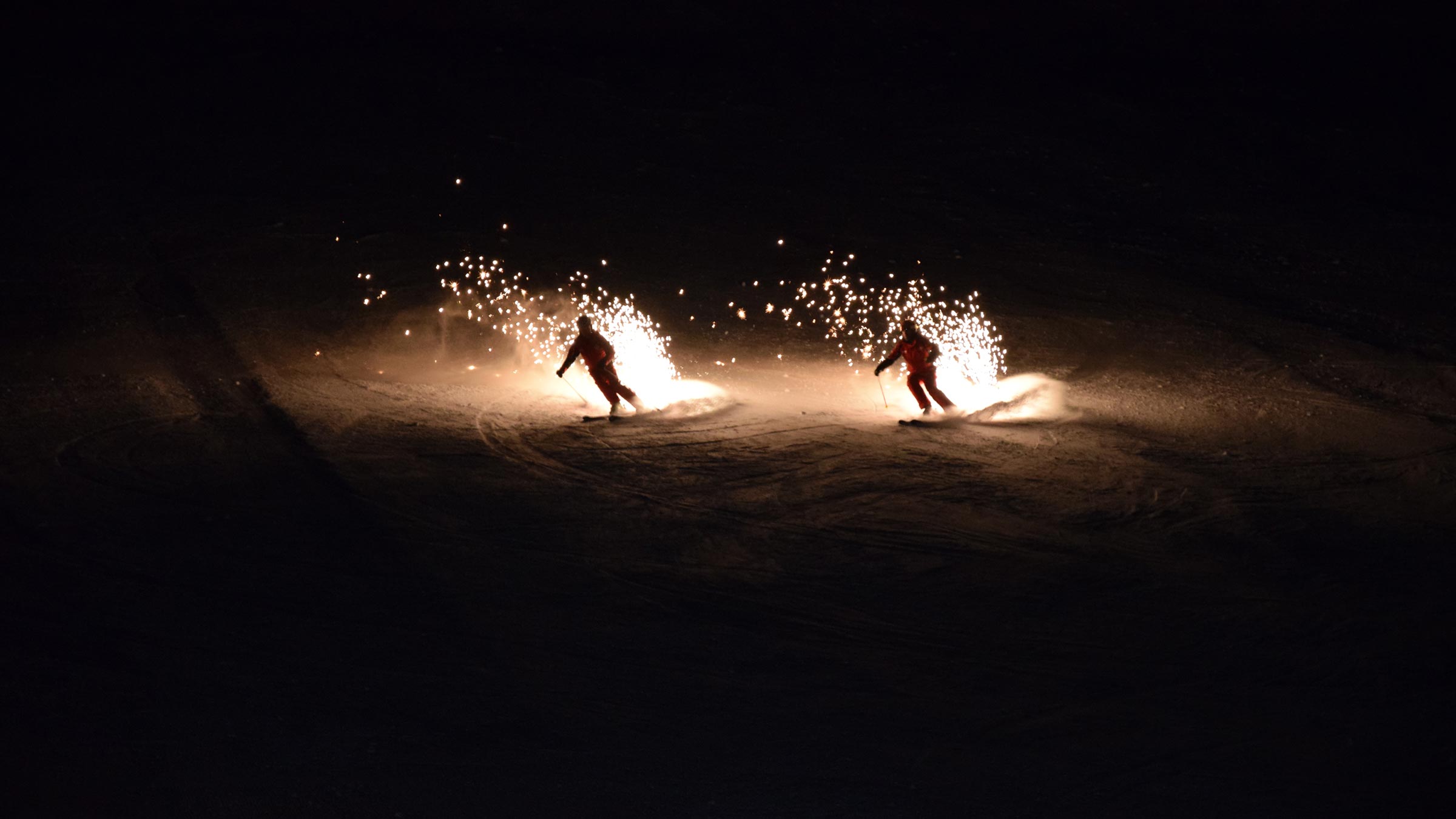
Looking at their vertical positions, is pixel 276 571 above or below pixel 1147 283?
below

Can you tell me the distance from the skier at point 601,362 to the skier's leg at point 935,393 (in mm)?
2621

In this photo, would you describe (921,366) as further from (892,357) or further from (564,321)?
(564,321)

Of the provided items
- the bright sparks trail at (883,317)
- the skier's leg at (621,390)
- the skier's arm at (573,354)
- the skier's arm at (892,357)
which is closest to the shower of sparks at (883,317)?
the bright sparks trail at (883,317)

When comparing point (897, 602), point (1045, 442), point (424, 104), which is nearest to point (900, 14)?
point (424, 104)

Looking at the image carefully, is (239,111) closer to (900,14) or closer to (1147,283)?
(900,14)

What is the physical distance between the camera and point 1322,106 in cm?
1698

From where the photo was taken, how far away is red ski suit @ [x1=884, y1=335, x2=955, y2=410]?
10547 millimetres

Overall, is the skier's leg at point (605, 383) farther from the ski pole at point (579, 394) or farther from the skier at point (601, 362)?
the ski pole at point (579, 394)

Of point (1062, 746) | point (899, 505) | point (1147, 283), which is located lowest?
point (1062, 746)

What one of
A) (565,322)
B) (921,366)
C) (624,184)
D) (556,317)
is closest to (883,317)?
(921,366)

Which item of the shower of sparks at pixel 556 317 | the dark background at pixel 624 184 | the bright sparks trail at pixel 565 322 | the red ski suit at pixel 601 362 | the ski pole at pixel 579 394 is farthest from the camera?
the shower of sparks at pixel 556 317

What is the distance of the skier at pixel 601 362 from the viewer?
10617mm

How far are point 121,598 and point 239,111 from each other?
12.4 meters

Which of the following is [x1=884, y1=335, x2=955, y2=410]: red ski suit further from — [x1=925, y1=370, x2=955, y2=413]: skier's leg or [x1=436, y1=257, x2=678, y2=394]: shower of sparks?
[x1=436, y1=257, x2=678, y2=394]: shower of sparks
